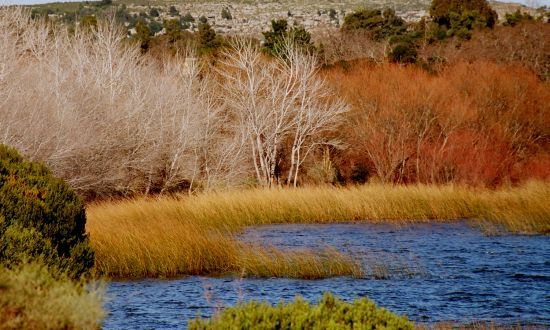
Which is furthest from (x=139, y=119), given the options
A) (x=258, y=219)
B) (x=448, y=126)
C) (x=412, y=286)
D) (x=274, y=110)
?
(x=412, y=286)

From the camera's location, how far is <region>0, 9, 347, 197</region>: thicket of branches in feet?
83.8

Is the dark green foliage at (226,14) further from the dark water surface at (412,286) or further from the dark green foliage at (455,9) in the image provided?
the dark water surface at (412,286)

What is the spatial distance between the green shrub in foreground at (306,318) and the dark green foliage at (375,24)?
67909 millimetres

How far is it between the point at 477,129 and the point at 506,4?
113m

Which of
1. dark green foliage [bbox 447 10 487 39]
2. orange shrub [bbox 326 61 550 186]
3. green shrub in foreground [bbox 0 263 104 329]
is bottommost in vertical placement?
orange shrub [bbox 326 61 550 186]

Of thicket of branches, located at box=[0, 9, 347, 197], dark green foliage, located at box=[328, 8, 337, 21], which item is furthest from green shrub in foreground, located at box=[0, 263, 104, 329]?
dark green foliage, located at box=[328, 8, 337, 21]

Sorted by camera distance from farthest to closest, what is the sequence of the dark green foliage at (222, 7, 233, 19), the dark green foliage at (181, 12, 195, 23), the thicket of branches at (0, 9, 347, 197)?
the dark green foliage at (222, 7, 233, 19) → the dark green foliage at (181, 12, 195, 23) → the thicket of branches at (0, 9, 347, 197)

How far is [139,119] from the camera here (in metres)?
31.8

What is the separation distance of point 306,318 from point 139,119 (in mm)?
25416

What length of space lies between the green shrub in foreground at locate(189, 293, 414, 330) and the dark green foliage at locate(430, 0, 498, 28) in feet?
214

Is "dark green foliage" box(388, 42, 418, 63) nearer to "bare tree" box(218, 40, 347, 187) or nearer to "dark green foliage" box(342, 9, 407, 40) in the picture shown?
"dark green foliage" box(342, 9, 407, 40)

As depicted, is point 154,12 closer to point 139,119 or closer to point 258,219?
point 139,119

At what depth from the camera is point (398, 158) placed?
38875 millimetres

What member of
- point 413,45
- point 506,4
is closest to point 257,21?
point 506,4
